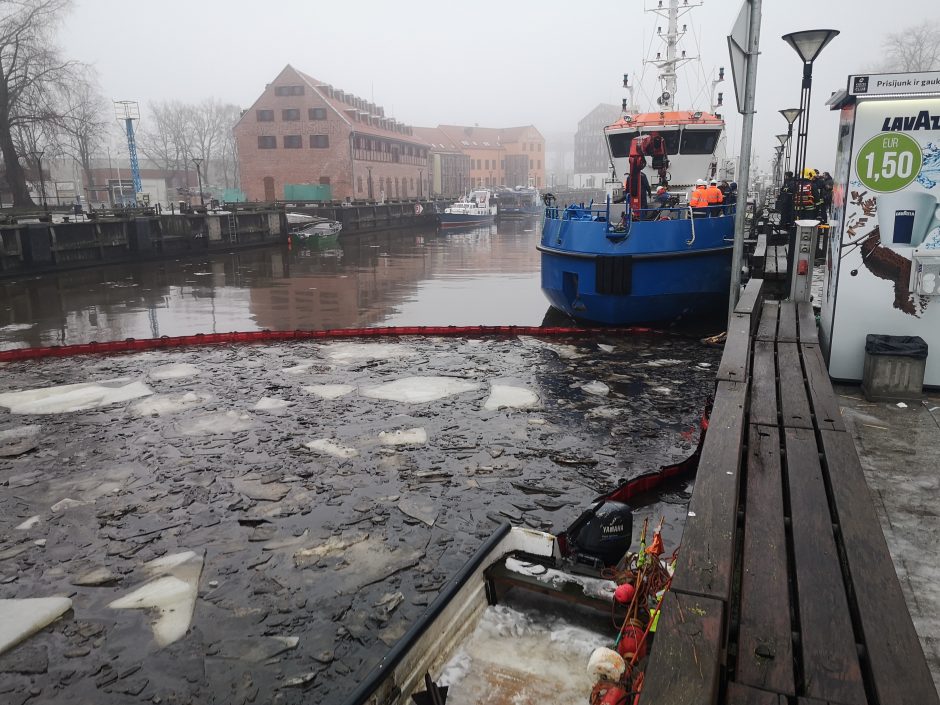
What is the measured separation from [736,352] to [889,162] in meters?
2.05

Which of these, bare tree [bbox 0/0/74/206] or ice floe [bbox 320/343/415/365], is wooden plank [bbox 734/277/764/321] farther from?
bare tree [bbox 0/0/74/206]

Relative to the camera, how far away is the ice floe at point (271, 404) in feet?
21.6

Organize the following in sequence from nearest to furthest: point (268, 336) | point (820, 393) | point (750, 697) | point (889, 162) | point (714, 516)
A: point (750, 697) → point (714, 516) → point (820, 393) → point (889, 162) → point (268, 336)

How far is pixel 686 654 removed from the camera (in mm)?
1885

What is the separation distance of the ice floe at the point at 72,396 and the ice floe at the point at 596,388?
15.8 feet

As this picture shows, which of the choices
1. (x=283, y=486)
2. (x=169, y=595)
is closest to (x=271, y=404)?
(x=283, y=486)

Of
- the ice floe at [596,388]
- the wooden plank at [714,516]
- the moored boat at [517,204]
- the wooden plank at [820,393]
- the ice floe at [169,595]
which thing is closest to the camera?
the wooden plank at [714,516]

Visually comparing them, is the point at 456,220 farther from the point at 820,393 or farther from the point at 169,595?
the point at 169,595

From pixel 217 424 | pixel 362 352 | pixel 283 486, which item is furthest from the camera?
pixel 362 352

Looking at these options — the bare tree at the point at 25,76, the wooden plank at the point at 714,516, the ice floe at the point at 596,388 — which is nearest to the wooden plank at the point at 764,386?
the wooden plank at the point at 714,516

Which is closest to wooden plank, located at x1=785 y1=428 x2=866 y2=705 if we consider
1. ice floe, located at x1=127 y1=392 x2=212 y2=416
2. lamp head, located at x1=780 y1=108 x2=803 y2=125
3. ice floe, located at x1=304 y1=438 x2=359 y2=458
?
ice floe, located at x1=304 y1=438 x2=359 y2=458

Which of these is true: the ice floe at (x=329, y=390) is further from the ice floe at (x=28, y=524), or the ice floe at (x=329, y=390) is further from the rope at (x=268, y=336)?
the ice floe at (x=28, y=524)

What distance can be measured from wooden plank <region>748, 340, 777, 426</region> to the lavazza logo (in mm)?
1919

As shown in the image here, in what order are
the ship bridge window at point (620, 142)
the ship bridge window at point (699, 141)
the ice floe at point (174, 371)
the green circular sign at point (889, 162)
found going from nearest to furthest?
the green circular sign at point (889, 162) → the ice floe at point (174, 371) → the ship bridge window at point (699, 141) → the ship bridge window at point (620, 142)
